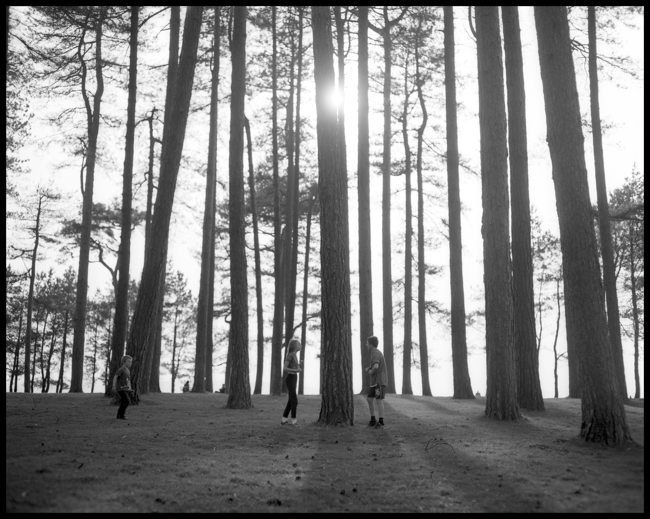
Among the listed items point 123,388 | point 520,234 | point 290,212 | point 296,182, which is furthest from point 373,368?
point 296,182

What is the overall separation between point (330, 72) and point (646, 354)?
819 cm

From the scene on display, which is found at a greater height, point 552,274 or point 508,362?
point 552,274

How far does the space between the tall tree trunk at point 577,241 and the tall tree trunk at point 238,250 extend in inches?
332

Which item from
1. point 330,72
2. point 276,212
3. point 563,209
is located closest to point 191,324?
point 276,212

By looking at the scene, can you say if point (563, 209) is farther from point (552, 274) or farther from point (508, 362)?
point (552, 274)

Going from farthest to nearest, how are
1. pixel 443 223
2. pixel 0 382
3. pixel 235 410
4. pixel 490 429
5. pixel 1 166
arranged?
pixel 443 223
pixel 235 410
pixel 490 429
pixel 0 382
pixel 1 166

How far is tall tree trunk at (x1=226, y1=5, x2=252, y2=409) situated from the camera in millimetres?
14094

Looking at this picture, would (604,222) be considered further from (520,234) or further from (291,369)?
(291,369)

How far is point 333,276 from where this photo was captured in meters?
10.7

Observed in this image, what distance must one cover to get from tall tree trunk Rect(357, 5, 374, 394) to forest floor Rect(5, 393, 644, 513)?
6.97 meters

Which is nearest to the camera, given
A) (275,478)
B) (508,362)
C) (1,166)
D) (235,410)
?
(1,166)

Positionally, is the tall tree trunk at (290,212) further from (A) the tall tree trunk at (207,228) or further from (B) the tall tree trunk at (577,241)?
(B) the tall tree trunk at (577,241)

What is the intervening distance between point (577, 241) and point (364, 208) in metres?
10.6

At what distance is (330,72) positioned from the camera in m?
11.6
